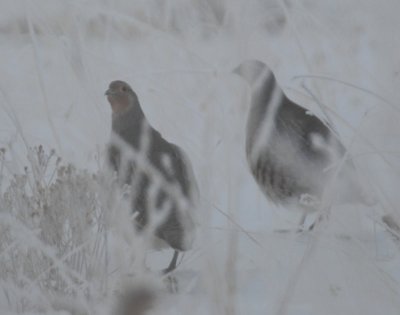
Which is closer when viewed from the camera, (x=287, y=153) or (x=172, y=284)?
(x=172, y=284)

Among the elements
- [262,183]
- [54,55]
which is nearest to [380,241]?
[262,183]

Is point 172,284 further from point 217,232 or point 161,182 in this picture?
point 217,232

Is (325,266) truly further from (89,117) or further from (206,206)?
(89,117)

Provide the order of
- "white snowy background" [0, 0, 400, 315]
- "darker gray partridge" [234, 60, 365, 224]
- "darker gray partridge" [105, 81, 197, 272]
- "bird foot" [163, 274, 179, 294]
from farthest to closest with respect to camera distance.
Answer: "darker gray partridge" [234, 60, 365, 224], "darker gray partridge" [105, 81, 197, 272], "bird foot" [163, 274, 179, 294], "white snowy background" [0, 0, 400, 315]

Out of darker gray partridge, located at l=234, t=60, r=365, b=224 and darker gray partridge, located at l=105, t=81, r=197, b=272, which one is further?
darker gray partridge, located at l=234, t=60, r=365, b=224

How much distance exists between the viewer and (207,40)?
7.81 meters

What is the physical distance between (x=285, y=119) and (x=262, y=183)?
29 cm

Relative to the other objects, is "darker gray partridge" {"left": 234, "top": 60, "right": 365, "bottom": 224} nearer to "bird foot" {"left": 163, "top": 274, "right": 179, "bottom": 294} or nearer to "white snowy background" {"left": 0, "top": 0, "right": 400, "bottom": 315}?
"white snowy background" {"left": 0, "top": 0, "right": 400, "bottom": 315}

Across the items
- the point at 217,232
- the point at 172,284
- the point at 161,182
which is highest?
the point at 161,182

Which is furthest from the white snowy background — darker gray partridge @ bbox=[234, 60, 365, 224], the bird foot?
darker gray partridge @ bbox=[234, 60, 365, 224]

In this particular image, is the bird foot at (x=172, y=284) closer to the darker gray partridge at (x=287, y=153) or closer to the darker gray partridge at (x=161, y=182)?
the darker gray partridge at (x=161, y=182)

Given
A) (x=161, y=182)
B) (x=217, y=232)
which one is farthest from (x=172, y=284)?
(x=217, y=232)

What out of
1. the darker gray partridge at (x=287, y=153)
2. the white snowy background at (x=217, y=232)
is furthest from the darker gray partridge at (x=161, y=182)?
the darker gray partridge at (x=287, y=153)

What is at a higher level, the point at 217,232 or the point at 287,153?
the point at 287,153
